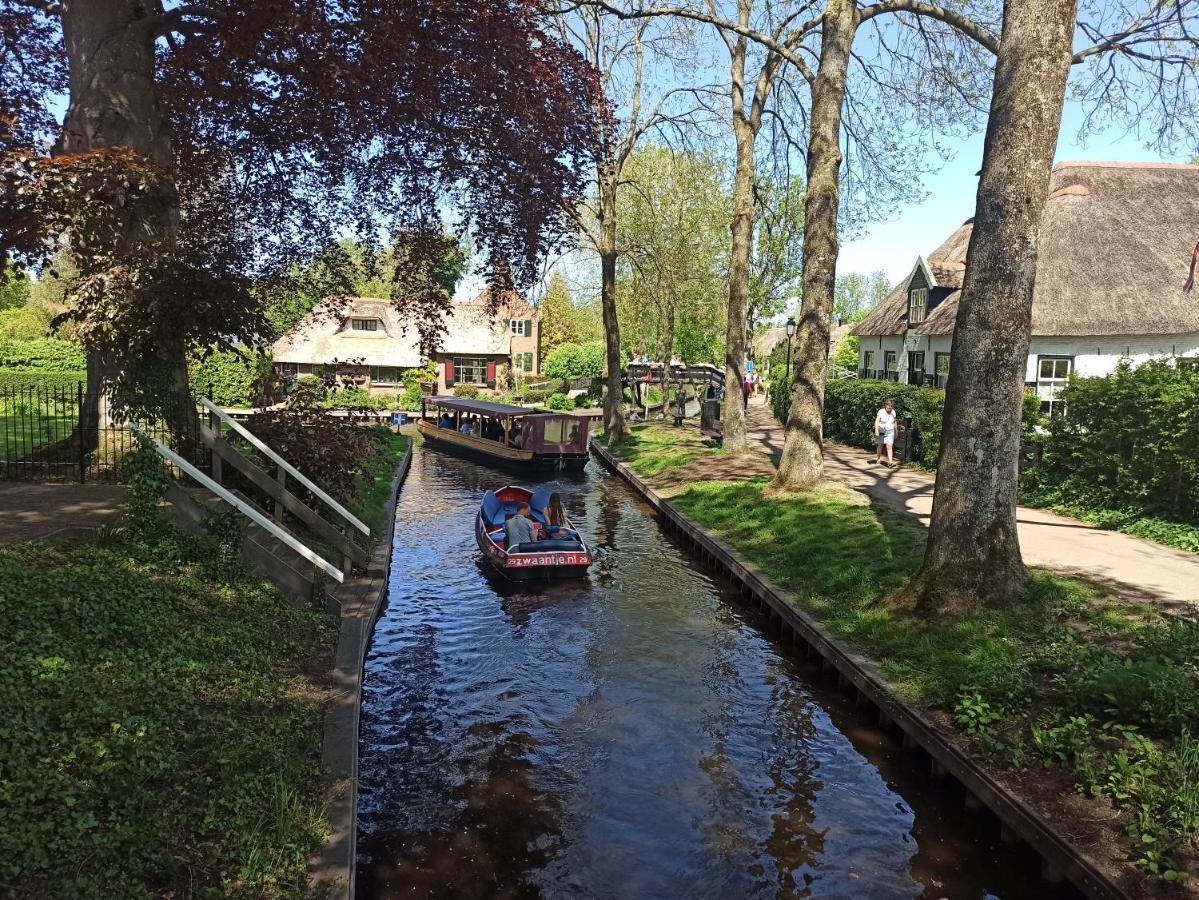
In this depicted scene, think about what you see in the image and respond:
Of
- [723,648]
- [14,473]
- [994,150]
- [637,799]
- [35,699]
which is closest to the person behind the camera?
[35,699]

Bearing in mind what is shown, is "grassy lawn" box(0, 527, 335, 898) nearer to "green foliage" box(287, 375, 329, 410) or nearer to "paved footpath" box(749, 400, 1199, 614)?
"green foliage" box(287, 375, 329, 410)

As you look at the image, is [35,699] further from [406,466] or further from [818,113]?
[406,466]

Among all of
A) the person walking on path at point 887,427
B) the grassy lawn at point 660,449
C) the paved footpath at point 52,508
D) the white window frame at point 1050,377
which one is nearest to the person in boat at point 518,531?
the paved footpath at point 52,508

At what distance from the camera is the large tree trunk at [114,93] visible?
12.0 metres

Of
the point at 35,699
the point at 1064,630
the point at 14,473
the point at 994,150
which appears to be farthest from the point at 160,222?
the point at 1064,630

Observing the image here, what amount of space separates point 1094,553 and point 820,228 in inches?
317

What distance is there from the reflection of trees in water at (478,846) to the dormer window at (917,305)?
29.9 meters

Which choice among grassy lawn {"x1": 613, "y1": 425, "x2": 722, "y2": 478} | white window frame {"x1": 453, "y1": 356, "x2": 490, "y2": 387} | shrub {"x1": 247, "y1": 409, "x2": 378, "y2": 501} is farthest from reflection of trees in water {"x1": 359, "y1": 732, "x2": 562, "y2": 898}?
Answer: white window frame {"x1": 453, "y1": 356, "x2": 490, "y2": 387}

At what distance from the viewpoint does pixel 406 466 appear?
2953 cm

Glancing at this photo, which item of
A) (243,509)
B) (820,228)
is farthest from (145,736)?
(820,228)

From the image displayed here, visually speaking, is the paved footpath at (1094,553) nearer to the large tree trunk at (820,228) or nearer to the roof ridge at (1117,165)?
the large tree trunk at (820,228)

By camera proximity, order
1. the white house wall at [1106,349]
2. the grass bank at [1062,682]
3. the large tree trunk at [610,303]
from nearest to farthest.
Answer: the grass bank at [1062,682]
the white house wall at [1106,349]
the large tree trunk at [610,303]

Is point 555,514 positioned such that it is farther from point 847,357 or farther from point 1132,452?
point 847,357

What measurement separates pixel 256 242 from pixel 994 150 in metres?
12.4
